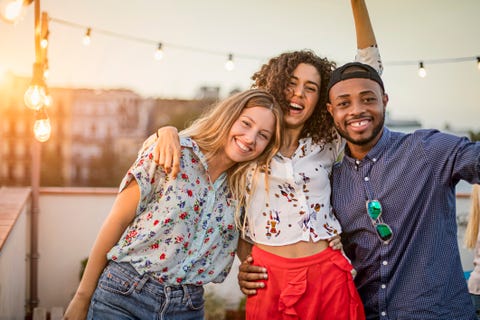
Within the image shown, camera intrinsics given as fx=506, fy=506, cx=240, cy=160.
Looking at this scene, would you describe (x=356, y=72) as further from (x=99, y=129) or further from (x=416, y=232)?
(x=99, y=129)

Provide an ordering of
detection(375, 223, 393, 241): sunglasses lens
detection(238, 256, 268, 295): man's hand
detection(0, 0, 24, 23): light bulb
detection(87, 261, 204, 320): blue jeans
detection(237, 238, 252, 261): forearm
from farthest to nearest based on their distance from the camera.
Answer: detection(237, 238, 252, 261): forearm < detection(238, 256, 268, 295): man's hand < detection(375, 223, 393, 241): sunglasses lens < detection(87, 261, 204, 320): blue jeans < detection(0, 0, 24, 23): light bulb

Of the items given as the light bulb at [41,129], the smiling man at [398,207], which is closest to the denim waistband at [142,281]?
the smiling man at [398,207]

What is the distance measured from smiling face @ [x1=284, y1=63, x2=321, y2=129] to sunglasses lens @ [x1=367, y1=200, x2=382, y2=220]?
46 cm

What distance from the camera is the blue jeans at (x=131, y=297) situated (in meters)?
1.57

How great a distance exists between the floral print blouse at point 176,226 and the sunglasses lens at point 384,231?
0.52 m

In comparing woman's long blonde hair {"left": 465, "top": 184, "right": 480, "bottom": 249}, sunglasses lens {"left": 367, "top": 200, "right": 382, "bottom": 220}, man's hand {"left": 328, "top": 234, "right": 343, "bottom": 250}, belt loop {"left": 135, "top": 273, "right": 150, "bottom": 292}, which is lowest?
woman's long blonde hair {"left": 465, "top": 184, "right": 480, "bottom": 249}

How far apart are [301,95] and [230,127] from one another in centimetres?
36

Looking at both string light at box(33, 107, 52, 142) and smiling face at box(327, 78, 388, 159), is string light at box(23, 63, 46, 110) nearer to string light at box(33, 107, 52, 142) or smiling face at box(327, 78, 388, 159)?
string light at box(33, 107, 52, 142)

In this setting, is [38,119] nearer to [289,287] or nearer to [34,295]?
[289,287]

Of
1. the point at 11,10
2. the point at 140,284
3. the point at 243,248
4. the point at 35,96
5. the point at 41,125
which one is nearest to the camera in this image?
the point at 11,10

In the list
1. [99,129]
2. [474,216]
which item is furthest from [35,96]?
[99,129]

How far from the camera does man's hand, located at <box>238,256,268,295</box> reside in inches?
71.0

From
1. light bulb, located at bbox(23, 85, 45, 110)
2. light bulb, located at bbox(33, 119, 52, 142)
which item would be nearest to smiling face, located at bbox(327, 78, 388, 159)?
light bulb, located at bbox(23, 85, 45, 110)

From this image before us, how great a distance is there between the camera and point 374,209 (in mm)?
1727
